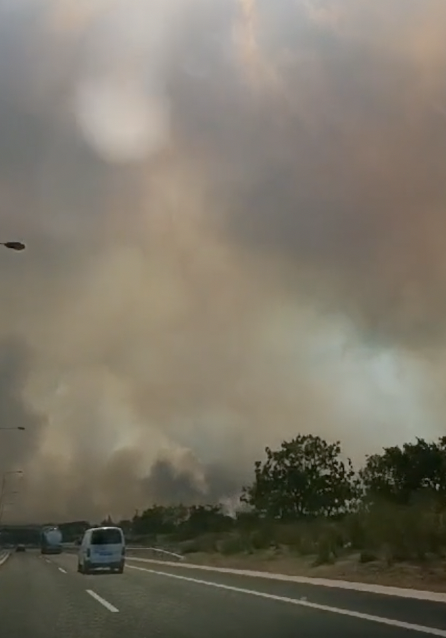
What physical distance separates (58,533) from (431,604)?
83.9 meters

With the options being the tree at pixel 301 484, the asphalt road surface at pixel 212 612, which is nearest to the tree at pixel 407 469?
the tree at pixel 301 484

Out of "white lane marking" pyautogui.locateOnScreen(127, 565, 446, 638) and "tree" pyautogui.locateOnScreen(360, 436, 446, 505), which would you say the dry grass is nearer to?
"white lane marking" pyautogui.locateOnScreen(127, 565, 446, 638)

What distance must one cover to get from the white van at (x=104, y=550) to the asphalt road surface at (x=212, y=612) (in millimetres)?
12099

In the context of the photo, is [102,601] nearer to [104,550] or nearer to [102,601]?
[102,601]

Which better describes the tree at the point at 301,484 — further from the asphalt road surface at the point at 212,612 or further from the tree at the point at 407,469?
the asphalt road surface at the point at 212,612

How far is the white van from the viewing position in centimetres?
4472

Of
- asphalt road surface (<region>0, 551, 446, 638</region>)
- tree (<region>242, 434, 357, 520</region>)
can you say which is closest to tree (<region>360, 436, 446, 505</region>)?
tree (<region>242, 434, 357, 520</region>)

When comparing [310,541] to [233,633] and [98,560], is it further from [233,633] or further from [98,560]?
[233,633]

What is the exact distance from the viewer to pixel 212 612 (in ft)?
70.0

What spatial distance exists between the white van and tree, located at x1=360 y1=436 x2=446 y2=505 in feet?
106

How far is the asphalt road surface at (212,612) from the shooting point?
17312 millimetres

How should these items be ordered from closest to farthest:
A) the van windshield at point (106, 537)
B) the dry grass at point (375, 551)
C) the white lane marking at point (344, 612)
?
the white lane marking at point (344, 612) < the dry grass at point (375, 551) < the van windshield at point (106, 537)

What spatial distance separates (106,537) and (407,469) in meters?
38.5

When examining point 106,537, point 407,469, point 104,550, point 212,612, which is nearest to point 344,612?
point 212,612
